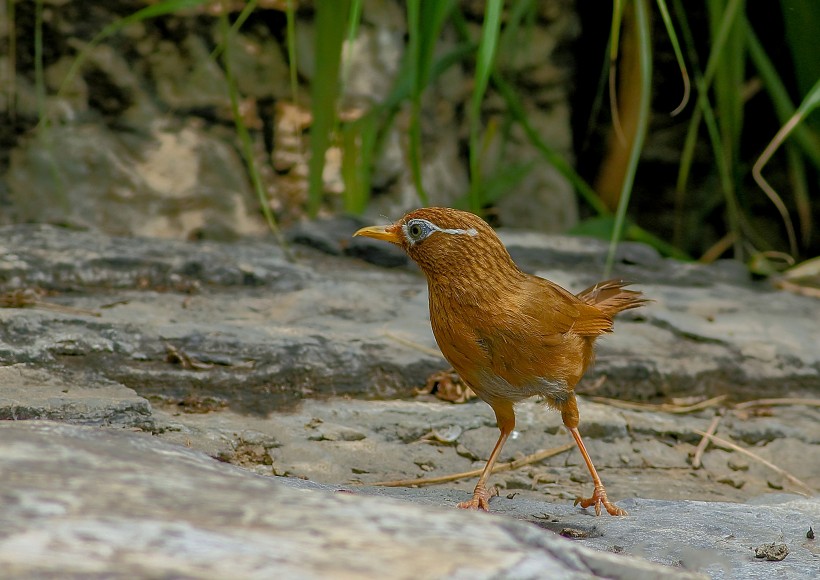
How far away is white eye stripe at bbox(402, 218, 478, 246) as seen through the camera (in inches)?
132

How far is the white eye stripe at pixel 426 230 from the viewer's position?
3.36m

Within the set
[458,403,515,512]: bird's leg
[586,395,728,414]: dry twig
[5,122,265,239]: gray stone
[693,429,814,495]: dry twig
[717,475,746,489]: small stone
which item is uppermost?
[5,122,265,239]: gray stone

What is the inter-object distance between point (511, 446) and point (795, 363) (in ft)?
5.03

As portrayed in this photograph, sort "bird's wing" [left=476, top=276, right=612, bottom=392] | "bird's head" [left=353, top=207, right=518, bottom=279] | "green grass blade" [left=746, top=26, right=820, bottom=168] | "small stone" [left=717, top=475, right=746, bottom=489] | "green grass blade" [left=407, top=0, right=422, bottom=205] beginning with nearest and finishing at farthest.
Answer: "bird's wing" [left=476, top=276, right=612, bottom=392], "bird's head" [left=353, top=207, right=518, bottom=279], "small stone" [left=717, top=475, right=746, bottom=489], "green grass blade" [left=407, top=0, right=422, bottom=205], "green grass blade" [left=746, top=26, right=820, bottom=168]

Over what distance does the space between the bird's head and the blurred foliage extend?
0.66 meters

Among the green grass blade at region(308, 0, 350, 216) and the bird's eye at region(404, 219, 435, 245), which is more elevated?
the green grass blade at region(308, 0, 350, 216)

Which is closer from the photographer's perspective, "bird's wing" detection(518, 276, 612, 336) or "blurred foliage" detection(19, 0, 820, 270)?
"bird's wing" detection(518, 276, 612, 336)

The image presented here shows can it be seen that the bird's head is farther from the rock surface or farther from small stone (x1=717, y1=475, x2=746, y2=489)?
small stone (x1=717, y1=475, x2=746, y2=489)

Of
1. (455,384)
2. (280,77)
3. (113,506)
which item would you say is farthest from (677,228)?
(113,506)

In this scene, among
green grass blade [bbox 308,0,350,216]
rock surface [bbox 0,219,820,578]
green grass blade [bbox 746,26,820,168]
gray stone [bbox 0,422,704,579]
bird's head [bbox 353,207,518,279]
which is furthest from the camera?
green grass blade [bbox 746,26,820,168]

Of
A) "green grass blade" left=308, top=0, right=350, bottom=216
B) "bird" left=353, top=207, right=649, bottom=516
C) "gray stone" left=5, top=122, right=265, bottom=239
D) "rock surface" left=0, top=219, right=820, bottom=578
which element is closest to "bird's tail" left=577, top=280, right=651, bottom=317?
"bird" left=353, top=207, right=649, bottom=516

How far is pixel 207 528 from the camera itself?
171 cm

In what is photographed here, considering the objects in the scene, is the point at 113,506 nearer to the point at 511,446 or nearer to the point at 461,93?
the point at 511,446

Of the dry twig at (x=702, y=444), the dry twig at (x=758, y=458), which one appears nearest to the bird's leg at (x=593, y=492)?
the dry twig at (x=702, y=444)
